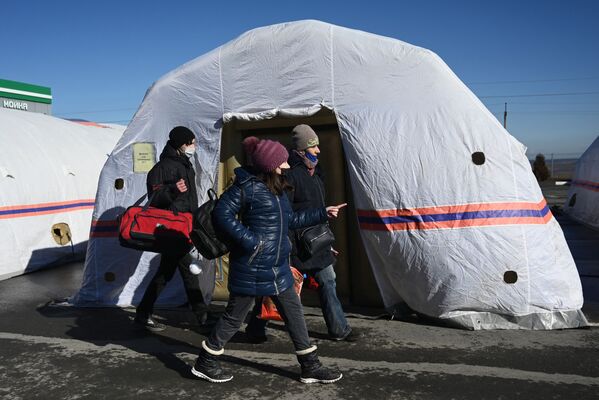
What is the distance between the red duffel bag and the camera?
5148 millimetres

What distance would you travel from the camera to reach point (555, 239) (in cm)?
543

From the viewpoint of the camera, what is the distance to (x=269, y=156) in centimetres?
408

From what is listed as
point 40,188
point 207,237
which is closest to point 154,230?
point 207,237

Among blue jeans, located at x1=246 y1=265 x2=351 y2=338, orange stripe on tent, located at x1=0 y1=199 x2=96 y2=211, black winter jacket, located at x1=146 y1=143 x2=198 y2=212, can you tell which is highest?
black winter jacket, located at x1=146 y1=143 x2=198 y2=212

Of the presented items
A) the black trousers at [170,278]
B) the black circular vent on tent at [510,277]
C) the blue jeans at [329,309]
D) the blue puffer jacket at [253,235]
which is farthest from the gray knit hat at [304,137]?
the black circular vent on tent at [510,277]

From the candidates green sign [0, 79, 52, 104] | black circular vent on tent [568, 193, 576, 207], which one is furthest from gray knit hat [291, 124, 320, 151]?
green sign [0, 79, 52, 104]

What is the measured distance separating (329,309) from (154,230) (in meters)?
Result: 1.65

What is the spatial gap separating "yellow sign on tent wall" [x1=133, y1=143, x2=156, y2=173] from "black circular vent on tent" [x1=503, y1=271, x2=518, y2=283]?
3733 millimetres

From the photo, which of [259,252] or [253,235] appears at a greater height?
[253,235]

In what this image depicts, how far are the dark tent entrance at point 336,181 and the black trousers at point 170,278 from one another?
121 cm

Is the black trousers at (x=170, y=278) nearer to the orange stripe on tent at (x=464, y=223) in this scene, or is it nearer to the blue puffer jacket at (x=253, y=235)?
the blue puffer jacket at (x=253, y=235)

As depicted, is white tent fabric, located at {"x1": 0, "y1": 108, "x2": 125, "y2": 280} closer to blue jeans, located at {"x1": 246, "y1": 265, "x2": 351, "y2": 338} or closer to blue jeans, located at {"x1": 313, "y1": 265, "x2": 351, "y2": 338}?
blue jeans, located at {"x1": 246, "y1": 265, "x2": 351, "y2": 338}

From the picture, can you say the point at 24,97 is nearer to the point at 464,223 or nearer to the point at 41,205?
the point at 41,205

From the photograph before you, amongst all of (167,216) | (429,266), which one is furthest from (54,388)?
(429,266)
